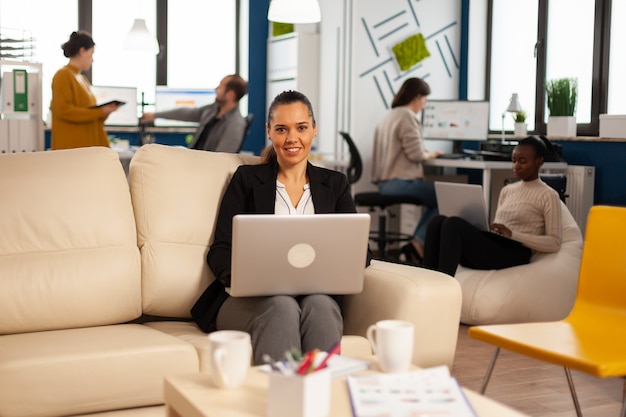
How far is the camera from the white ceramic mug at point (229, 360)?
173cm

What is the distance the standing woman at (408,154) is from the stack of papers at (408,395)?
4265 millimetres

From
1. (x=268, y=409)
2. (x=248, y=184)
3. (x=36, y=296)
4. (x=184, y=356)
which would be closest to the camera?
(x=268, y=409)

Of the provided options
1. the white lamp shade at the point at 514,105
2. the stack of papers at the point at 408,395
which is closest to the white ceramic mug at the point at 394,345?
the stack of papers at the point at 408,395

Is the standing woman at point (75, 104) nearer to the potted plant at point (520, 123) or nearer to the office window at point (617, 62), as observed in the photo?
the potted plant at point (520, 123)

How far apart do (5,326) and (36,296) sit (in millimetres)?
120

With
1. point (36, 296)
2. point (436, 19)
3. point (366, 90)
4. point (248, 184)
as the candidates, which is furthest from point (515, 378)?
point (436, 19)

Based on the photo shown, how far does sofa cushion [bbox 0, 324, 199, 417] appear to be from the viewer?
2213mm

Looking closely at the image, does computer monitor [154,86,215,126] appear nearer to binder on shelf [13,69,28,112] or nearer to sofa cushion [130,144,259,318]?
binder on shelf [13,69,28,112]

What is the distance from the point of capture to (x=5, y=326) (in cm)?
253

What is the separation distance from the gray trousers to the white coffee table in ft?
1.36

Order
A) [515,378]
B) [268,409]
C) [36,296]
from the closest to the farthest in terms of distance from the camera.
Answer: [268,409] < [36,296] < [515,378]

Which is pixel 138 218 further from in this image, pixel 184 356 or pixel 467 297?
pixel 467 297

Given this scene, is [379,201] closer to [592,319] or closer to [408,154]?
[408,154]

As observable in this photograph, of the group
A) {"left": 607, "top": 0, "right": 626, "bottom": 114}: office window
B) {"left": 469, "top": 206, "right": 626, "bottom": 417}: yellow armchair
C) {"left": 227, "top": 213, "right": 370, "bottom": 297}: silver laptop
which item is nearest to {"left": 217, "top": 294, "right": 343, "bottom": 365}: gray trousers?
{"left": 227, "top": 213, "right": 370, "bottom": 297}: silver laptop
